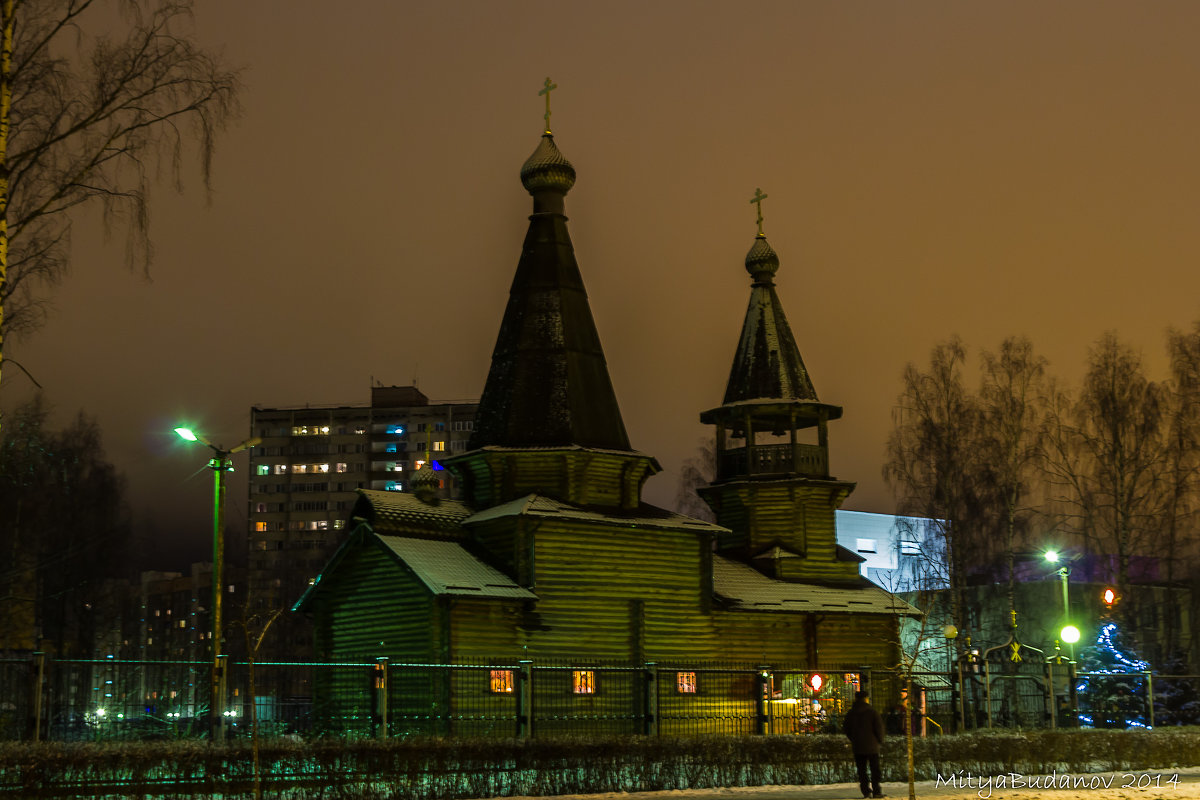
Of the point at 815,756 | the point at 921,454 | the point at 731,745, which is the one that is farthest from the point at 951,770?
the point at 921,454

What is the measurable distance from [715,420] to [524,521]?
465 inches

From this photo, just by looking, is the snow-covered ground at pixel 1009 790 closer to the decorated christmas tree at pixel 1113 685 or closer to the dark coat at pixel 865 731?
the dark coat at pixel 865 731

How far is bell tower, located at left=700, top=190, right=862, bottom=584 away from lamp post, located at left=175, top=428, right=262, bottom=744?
20.4 m

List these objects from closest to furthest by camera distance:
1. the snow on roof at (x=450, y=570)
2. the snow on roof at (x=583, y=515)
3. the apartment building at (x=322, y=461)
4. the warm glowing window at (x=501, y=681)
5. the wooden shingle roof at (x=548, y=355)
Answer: the warm glowing window at (x=501, y=681) → the snow on roof at (x=450, y=570) → the snow on roof at (x=583, y=515) → the wooden shingle roof at (x=548, y=355) → the apartment building at (x=322, y=461)

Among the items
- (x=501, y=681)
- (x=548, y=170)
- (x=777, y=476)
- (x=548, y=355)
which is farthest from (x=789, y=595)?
(x=548, y=170)

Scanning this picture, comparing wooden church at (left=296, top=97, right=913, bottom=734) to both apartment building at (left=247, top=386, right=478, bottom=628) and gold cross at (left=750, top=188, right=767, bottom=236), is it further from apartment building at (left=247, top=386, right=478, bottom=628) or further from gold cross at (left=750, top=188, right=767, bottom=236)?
apartment building at (left=247, top=386, right=478, bottom=628)

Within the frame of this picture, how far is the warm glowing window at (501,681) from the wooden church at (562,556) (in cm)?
28

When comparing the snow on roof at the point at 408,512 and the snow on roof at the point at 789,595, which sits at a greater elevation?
the snow on roof at the point at 408,512

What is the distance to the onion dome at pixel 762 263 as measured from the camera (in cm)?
3962

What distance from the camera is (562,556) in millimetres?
28703

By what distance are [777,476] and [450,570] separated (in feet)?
42.5

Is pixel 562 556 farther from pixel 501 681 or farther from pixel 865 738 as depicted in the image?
pixel 865 738

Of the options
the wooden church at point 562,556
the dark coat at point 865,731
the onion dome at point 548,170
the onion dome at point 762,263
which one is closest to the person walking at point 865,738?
the dark coat at point 865,731

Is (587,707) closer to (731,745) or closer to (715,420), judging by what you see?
(731,745)
